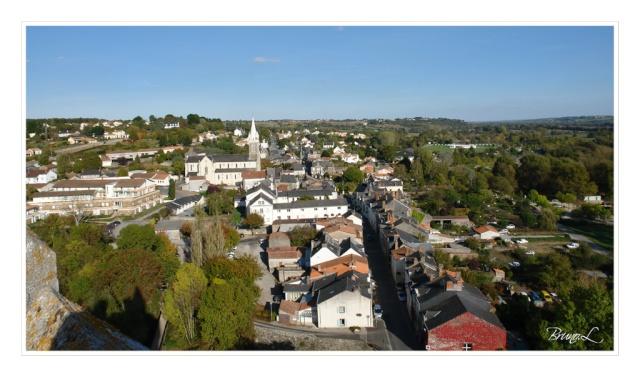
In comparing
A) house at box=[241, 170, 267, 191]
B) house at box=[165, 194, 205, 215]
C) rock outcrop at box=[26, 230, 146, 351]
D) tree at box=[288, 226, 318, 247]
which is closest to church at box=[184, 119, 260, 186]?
house at box=[241, 170, 267, 191]

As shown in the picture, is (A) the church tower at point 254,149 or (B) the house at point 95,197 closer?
(B) the house at point 95,197

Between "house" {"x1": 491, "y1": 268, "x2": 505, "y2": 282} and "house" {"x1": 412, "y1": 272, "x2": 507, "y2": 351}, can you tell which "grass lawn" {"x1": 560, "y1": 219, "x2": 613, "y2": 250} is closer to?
"house" {"x1": 491, "y1": 268, "x2": 505, "y2": 282}

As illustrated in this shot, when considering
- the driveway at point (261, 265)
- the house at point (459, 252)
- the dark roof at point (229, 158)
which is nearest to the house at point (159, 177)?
the dark roof at point (229, 158)

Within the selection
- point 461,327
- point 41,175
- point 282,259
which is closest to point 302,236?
point 282,259

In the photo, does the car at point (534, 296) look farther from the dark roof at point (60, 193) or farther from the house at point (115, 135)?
the house at point (115, 135)

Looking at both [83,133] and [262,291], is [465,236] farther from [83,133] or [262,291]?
[83,133]

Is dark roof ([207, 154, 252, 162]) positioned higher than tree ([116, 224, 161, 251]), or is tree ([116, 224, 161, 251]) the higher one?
dark roof ([207, 154, 252, 162])
